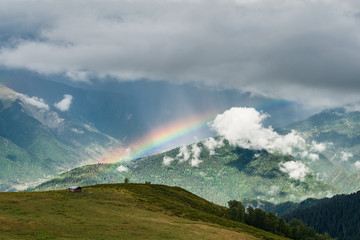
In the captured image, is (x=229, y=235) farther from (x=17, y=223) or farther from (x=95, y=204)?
(x=17, y=223)

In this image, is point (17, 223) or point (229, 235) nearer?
point (17, 223)

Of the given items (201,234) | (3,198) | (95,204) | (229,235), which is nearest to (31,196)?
(3,198)

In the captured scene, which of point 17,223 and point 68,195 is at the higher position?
point 68,195

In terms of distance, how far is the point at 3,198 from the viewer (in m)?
116

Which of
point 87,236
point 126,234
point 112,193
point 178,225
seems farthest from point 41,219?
point 112,193

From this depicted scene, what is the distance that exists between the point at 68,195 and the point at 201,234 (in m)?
66.9

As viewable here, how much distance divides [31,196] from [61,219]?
36.3 m

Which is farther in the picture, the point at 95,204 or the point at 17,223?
the point at 95,204

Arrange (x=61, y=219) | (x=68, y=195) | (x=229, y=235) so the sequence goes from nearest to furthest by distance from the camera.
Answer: (x=61, y=219) < (x=229, y=235) < (x=68, y=195)

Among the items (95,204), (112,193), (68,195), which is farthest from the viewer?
(112,193)

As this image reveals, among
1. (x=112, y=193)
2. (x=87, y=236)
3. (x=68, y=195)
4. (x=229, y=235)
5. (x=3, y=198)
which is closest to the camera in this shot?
(x=87, y=236)

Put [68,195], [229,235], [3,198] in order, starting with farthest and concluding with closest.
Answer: [68,195] < [3,198] < [229,235]

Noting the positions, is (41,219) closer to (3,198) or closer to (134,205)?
(3,198)

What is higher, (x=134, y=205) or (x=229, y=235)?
(x=134, y=205)
